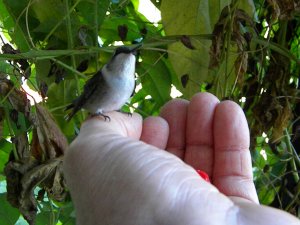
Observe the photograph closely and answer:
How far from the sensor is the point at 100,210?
965mm

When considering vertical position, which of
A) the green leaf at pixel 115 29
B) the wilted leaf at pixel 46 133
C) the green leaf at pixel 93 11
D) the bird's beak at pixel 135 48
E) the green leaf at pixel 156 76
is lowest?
the wilted leaf at pixel 46 133

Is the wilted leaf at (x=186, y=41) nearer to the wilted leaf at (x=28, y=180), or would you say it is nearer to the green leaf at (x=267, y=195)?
the wilted leaf at (x=28, y=180)

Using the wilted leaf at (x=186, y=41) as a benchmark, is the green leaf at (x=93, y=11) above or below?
above

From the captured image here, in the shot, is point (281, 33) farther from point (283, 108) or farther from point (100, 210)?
point (100, 210)

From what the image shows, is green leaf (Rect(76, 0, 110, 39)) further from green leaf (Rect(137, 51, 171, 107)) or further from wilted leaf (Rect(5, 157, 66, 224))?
wilted leaf (Rect(5, 157, 66, 224))

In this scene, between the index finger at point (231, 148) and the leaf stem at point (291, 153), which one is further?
the leaf stem at point (291, 153)

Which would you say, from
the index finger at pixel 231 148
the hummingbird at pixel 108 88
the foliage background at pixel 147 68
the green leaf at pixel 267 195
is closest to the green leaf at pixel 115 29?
the foliage background at pixel 147 68

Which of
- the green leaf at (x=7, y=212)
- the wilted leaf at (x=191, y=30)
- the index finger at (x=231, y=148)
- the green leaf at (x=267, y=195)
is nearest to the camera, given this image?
the index finger at (x=231, y=148)

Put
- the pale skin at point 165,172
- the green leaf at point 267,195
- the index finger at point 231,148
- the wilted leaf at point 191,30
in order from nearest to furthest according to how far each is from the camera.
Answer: the pale skin at point 165,172 < the index finger at point 231,148 < the wilted leaf at point 191,30 < the green leaf at point 267,195

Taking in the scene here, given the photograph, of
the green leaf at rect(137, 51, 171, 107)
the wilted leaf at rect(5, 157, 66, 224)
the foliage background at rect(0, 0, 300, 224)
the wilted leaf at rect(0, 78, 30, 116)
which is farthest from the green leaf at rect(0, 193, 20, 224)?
the green leaf at rect(137, 51, 171, 107)

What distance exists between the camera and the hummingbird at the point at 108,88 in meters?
1.40

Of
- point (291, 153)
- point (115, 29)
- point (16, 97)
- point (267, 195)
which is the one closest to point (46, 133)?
point (16, 97)

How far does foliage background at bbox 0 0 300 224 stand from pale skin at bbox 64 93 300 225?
0.11 metres

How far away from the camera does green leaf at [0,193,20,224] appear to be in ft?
4.99
